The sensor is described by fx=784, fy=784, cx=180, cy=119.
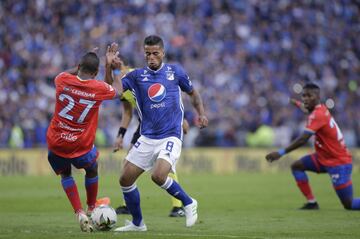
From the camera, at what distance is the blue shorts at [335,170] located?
14.2 m

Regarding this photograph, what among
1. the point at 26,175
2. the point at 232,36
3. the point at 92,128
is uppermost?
the point at 232,36

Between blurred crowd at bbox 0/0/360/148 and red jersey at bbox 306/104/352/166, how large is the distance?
1397cm

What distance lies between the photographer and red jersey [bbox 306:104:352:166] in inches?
567

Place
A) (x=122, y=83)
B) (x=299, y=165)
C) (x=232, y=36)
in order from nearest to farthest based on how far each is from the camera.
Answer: (x=122, y=83)
(x=299, y=165)
(x=232, y=36)

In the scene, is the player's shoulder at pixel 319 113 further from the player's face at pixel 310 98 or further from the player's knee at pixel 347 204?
the player's knee at pixel 347 204

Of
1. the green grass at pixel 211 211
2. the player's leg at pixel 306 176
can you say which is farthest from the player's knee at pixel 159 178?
the player's leg at pixel 306 176

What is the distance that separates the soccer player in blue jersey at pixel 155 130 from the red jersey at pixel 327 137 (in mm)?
4223

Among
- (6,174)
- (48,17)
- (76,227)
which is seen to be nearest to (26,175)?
(6,174)

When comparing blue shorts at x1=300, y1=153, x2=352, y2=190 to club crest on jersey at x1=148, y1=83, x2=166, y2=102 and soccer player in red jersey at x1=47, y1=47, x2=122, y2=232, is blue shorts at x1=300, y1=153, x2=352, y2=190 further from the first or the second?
soccer player in red jersey at x1=47, y1=47, x2=122, y2=232

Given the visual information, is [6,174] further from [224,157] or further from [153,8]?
[153,8]

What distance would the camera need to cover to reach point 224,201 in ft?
54.8

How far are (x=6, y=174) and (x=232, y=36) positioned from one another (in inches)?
485

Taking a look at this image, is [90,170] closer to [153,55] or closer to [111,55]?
[111,55]

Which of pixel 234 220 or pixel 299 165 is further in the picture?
pixel 299 165
